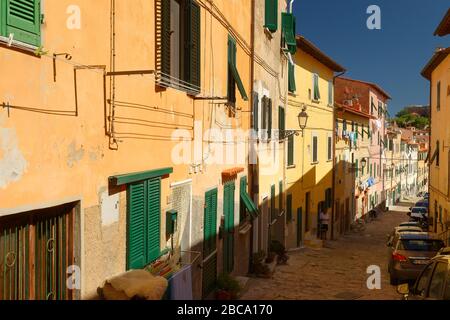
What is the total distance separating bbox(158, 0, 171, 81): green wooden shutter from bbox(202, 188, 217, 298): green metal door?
3.23m

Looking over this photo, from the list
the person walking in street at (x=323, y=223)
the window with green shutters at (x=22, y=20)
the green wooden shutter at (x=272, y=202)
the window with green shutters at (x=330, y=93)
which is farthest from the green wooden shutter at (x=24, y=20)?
the window with green shutters at (x=330, y=93)

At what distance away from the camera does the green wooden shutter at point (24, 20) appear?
13.7 feet

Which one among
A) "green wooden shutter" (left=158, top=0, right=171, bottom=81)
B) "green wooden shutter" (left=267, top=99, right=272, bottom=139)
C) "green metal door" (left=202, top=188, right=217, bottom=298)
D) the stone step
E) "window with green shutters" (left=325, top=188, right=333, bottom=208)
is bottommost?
the stone step

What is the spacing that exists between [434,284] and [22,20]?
5.83 m

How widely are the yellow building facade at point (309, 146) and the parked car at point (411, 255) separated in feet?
23.2

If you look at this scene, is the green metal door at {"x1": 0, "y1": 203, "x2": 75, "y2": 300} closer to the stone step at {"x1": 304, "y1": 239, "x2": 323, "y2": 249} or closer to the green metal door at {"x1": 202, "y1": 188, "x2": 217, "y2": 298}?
the green metal door at {"x1": 202, "y1": 188, "x2": 217, "y2": 298}

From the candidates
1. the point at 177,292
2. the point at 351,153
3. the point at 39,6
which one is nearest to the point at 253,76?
the point at 177,292

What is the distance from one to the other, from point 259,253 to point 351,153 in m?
23.3

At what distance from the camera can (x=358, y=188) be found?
40469 mm

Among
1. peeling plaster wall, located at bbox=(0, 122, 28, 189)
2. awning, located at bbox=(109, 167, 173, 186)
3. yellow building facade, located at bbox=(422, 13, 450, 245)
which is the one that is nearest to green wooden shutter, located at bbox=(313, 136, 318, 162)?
yellow building facade, located at bbox=(422, 13, 450, 245)

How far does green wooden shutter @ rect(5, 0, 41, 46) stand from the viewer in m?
4.19

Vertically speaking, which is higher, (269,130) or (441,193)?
(269,130)

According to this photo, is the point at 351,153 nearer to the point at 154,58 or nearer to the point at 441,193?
the point at 441,193

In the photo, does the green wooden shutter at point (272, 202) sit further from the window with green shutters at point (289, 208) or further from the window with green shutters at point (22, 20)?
the window with green shutters at point (22, 20)
